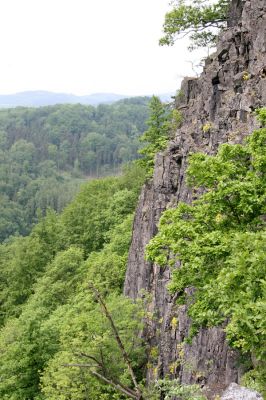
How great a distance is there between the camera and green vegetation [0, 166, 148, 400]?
23.0 meters

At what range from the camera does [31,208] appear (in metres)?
174

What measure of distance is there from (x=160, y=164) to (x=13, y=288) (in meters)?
31.2

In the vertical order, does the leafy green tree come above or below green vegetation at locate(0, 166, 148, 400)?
above

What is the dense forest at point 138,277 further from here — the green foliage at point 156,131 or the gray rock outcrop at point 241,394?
the gray rock outcrop at point 241,394

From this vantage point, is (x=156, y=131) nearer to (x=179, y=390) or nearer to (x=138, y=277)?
(x=138, y=277)

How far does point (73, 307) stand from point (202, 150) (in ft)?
57.2

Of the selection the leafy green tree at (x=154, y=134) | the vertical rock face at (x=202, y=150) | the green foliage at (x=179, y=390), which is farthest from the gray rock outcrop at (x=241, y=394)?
the leafy green tree at (x=154, y=134)

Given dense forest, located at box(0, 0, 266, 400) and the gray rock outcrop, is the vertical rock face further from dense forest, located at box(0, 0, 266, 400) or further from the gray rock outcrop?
the gray rock outcrop

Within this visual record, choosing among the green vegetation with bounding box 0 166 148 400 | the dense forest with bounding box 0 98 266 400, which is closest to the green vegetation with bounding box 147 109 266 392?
the dense forest with bounding box 0 98 266 400

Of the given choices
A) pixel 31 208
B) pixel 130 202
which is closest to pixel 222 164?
pixel 130 202

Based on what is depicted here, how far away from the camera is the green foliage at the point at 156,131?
3522 cm

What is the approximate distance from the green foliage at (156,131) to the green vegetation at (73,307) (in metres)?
10.2

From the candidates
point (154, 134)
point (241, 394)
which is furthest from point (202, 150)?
point (241, 394)

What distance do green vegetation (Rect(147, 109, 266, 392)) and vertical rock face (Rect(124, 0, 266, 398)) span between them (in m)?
3.29
